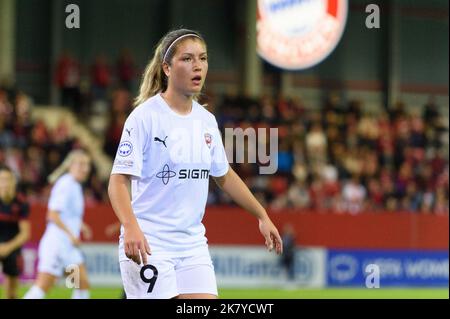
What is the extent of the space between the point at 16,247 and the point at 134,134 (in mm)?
7500

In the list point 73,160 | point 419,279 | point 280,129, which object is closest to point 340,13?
point 280,129

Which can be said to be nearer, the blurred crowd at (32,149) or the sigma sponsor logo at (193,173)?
the sigma sponsor logo at (193,173)

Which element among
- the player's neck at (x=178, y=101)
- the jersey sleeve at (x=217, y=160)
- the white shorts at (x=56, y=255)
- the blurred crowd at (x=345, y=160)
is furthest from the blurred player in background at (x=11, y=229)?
the blurred crowd at (x=345, y=160)

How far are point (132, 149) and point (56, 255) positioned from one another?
7290 millimetres

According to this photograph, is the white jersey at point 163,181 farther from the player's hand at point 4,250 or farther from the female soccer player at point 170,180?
the player's hand at point 4,250

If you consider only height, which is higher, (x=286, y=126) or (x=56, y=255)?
(x=286, y=126)

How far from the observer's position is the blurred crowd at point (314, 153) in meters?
21.9

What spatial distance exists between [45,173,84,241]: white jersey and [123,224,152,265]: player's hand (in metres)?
7.32

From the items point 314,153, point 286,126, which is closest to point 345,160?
point 314,153

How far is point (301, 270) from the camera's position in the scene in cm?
2258

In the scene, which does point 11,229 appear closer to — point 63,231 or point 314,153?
point 63,231

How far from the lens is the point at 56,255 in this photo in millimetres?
13680

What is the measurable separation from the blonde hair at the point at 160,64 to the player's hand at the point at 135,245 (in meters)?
1.13

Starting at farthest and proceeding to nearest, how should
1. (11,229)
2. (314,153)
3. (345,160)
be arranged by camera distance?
(345,160), (314,153), (11,229)
